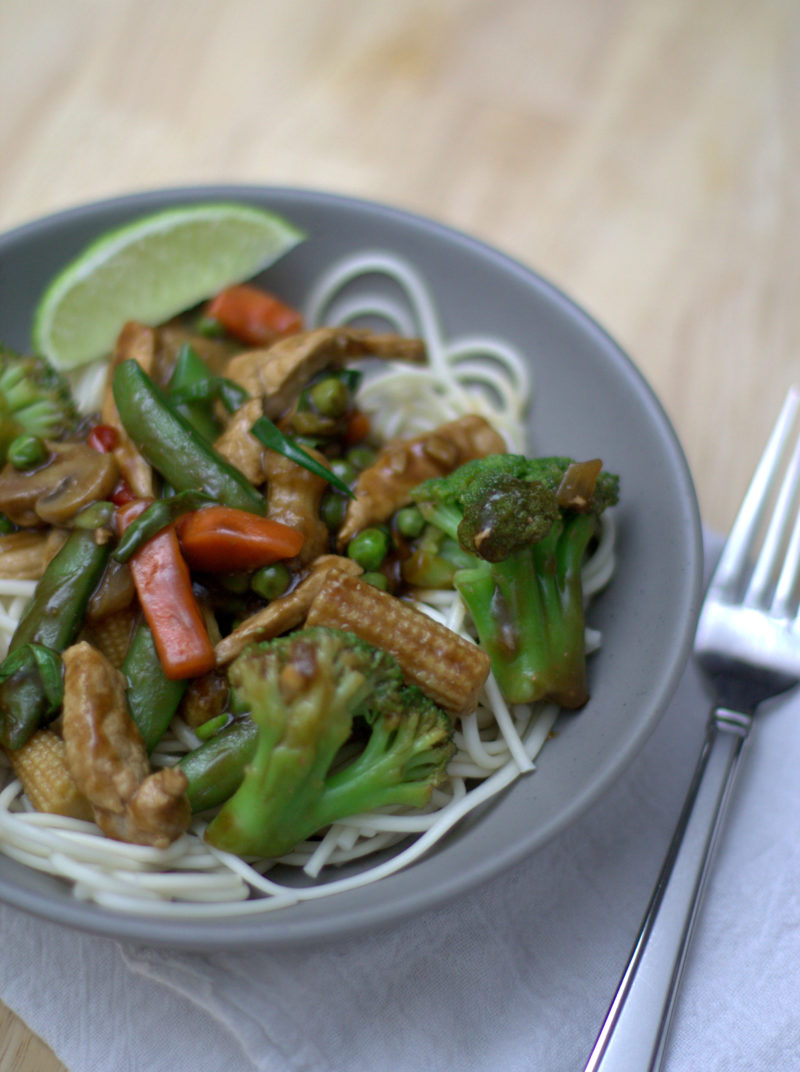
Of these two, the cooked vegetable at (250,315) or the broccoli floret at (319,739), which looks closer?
the broccoli floret at (319,739)

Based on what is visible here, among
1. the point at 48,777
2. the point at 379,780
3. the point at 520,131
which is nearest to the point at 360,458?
the point at 379,780

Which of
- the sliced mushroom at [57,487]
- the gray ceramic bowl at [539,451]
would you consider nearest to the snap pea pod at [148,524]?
the sliced mushroom at [57,487]

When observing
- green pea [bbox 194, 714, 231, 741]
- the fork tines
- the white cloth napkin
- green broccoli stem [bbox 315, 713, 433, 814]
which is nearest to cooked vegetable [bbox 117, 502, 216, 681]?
green pea [bbox 194, 714, 231, 741]

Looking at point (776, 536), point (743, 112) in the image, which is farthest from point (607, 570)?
point (743, 112)

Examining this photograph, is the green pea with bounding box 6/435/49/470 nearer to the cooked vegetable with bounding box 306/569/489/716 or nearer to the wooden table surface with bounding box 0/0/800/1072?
the cooked vegetable with bounding box 306/569/489/716

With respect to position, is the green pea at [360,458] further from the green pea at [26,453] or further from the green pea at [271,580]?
the green pea at [26,453]

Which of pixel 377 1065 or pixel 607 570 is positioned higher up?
pixel 607 570

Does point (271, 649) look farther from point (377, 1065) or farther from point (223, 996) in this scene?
point (377, 1065)
